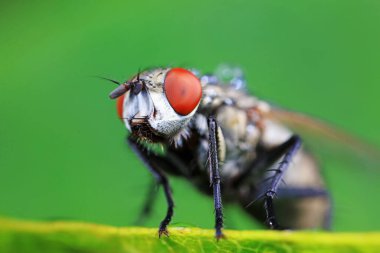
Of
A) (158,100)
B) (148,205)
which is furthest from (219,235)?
(148,205)

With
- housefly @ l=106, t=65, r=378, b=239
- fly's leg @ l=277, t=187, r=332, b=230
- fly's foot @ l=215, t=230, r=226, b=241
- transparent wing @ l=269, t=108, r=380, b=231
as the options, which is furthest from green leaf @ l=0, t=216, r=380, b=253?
transparent wing @ l=269, t=108, r=380, b=231

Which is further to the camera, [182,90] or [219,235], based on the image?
[182,90]

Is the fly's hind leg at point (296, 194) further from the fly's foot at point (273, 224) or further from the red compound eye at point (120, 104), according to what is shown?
the red compound eye at point (120, 104)

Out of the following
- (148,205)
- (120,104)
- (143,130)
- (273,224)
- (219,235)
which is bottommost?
(148,205)

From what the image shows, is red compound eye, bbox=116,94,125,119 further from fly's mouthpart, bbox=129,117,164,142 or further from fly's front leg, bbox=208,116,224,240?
fly's front leg, bbox=208,116,224,240

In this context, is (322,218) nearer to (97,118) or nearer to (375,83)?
(375,83)

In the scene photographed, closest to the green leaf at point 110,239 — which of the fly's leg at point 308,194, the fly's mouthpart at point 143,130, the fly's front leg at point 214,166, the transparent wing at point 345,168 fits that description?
the fly's front leg at point 214,166

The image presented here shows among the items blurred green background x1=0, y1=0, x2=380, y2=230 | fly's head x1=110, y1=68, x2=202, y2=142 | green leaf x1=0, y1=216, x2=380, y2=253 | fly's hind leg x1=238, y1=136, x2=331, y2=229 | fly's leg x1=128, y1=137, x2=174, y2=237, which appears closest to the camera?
green leaf x1=0, y1=216, x2=380, y2=253

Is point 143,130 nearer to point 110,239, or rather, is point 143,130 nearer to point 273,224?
point 273,224
